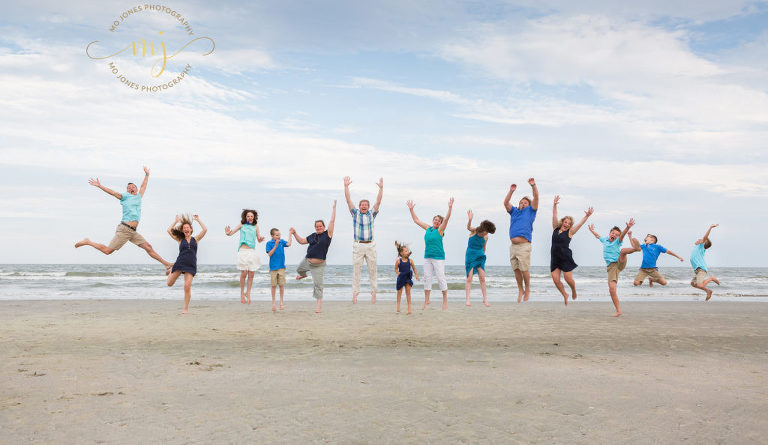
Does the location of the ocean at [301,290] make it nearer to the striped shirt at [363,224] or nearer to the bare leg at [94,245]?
the bare leg at [94,245]

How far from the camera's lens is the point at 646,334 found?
7.80m

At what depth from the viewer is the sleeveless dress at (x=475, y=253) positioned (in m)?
11.6

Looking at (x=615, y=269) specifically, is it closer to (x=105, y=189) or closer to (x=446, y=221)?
(x=446, y=221)

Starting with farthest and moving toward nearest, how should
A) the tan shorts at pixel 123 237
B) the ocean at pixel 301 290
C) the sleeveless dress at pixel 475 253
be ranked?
1. the ocean at pixel 301 290
2. the sleeveless dress at pixel 475 253
3. the tan shorts at pixel 123 237

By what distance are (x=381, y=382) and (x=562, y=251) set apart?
733 centimetres

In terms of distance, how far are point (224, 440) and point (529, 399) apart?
228 centimetres

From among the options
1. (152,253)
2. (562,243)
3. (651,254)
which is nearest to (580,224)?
(562,243)

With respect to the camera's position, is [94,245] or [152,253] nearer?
[94,245]

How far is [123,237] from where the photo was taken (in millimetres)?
11453

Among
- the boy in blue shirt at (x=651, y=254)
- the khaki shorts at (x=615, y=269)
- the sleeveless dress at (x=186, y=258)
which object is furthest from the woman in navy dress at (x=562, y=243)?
the sleeveless dress at (x=186, y=258)

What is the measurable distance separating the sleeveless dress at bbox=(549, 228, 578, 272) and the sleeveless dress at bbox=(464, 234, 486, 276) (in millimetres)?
1496

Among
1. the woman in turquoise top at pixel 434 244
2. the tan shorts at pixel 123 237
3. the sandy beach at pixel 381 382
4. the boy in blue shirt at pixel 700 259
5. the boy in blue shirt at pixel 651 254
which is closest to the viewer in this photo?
the sandy beach at pixel 381 382

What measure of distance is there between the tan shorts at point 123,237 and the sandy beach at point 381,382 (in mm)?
2920

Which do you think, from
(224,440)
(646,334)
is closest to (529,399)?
(224,440)
